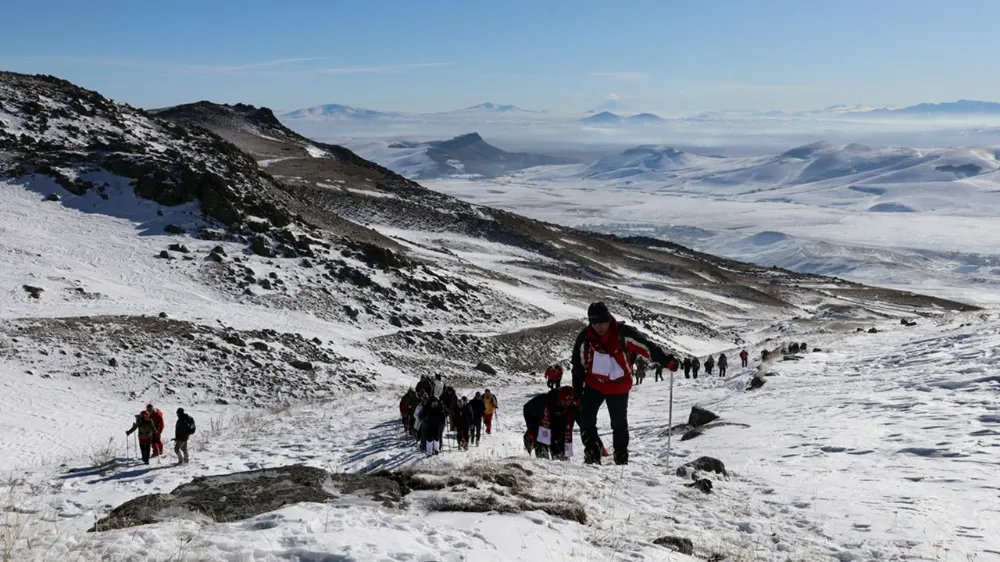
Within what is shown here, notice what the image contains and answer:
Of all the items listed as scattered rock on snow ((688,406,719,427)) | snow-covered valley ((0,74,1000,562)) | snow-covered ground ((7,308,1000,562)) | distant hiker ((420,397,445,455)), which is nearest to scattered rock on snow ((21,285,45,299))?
snow-covered valley ((0,74,1000,562))

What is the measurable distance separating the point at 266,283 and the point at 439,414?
27.7 m

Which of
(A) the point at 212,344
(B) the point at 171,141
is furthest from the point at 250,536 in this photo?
(B) the point at 171,141

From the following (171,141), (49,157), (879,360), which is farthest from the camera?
(171,141)

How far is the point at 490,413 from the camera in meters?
19.4

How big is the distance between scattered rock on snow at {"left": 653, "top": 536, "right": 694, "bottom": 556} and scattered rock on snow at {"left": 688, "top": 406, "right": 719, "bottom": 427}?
10.4 meters

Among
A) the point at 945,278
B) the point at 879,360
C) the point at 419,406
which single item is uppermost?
the point at 419,406

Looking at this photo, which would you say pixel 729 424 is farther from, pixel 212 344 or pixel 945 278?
pixel 945 278

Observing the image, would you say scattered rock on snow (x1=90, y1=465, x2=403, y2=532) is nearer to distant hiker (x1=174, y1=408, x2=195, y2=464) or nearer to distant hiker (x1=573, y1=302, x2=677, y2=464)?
distant hiker (x1=573, y1=302, x2=677, y2=464)

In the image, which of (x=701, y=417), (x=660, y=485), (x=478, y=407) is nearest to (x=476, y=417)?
(x=478, y=407)

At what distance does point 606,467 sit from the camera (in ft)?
36.8

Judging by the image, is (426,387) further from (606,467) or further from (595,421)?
(595,421)

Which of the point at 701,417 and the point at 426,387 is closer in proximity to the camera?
the point at 701,417

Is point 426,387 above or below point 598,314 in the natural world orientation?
below

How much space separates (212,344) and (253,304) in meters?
7.97
